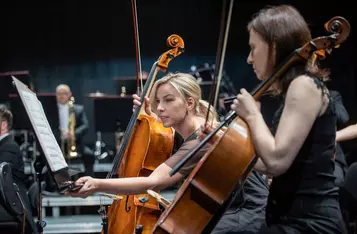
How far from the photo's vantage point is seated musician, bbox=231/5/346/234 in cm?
165

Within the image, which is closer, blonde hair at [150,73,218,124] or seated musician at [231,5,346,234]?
seated musician at [231,5,346,234]

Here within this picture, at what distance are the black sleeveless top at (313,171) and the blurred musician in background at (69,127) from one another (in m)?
5.80

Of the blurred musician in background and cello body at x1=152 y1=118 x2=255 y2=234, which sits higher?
cello body at x1=152 y1=118 x2=255 y2=234

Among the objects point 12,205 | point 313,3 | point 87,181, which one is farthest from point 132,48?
point 87,181

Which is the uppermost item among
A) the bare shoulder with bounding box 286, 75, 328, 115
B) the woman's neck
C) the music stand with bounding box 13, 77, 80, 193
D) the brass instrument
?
the bare shoulder with bounding box 286, 75, 328, 115

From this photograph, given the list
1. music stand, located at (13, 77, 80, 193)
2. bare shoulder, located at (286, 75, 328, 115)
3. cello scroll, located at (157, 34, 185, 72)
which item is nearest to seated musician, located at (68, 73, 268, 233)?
music stand, located at (13, 77, 80, 193)

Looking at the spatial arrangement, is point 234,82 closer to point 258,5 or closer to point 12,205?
point 258,5

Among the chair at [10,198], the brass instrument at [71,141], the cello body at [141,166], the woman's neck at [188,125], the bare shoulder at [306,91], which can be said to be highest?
the bare shoulder at [306,91]

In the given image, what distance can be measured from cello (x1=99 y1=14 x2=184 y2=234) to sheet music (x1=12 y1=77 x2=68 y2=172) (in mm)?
762

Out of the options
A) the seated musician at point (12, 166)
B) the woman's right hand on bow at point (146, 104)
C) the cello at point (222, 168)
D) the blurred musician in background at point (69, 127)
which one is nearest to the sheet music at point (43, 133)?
the cello at point (222, 168)

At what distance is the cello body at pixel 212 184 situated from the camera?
1.70 meters

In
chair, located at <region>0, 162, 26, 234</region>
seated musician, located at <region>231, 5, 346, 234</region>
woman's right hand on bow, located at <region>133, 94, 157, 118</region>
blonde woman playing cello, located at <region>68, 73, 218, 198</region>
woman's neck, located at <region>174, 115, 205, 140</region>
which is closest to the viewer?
seated musician, located at <region>231, 5, 346, 234</region>

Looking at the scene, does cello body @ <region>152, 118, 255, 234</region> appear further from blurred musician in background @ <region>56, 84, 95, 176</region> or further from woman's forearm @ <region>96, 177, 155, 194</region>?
blurred musician in background @ <region>56, 84, 95, 176</region>

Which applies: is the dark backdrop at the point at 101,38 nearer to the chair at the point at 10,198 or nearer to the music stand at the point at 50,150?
the chair at the point at 10,198
